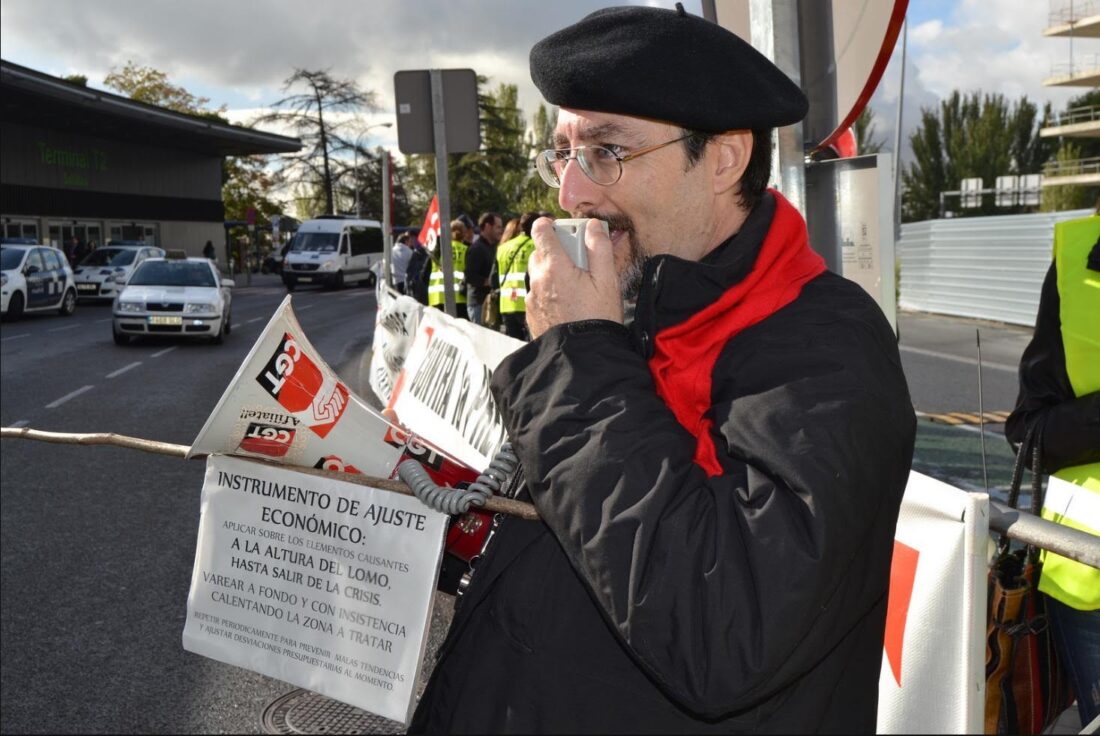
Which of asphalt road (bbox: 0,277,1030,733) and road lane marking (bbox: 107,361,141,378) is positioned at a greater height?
road lane marking (bbox: 107,361,141,378)

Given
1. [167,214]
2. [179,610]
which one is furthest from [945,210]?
[179,610]

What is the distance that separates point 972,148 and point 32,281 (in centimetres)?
6039

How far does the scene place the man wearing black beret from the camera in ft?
3.91

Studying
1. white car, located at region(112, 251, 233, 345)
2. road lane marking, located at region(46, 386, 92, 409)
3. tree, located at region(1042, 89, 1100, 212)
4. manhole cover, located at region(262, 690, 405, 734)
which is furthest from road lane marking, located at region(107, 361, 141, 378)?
tree, located at region(1042, 89, 1100, 212)

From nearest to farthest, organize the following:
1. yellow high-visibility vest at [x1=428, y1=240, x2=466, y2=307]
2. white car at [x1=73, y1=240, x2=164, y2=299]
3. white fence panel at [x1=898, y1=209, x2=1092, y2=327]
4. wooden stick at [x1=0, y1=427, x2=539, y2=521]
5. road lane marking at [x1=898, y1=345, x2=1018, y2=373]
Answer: wooden stick at [x1=0, y1=427, x2=539, y2=521], road lane marking at [x1=898, y1=345, x2=1018, y2=373], yellow high-visibility vest at [x1=428, y1=240, x2=466, y2=307], white fence panel at [x1=898, y1=209, x2=1092, y2=327], white car at [x1=73, y1=240, x2=164, y2=299]

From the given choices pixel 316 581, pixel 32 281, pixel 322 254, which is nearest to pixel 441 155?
pixel 316 581

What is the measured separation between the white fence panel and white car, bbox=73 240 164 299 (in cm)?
2062

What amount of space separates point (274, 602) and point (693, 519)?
3.06 feet

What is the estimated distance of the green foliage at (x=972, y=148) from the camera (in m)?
68.9

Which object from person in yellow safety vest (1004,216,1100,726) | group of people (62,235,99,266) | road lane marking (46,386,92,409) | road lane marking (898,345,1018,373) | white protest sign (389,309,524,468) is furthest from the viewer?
group of people (62,235,99,266)

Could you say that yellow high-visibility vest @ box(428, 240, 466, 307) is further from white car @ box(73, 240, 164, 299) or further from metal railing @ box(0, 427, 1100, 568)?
white car @ box(73, 240, 164, 299)

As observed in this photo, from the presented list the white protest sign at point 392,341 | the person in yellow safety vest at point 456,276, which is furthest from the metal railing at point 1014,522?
the person in yellow safety vest at point 456,276

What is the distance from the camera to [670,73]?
4.62 ft

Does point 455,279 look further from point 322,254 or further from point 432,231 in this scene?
point 322,254
